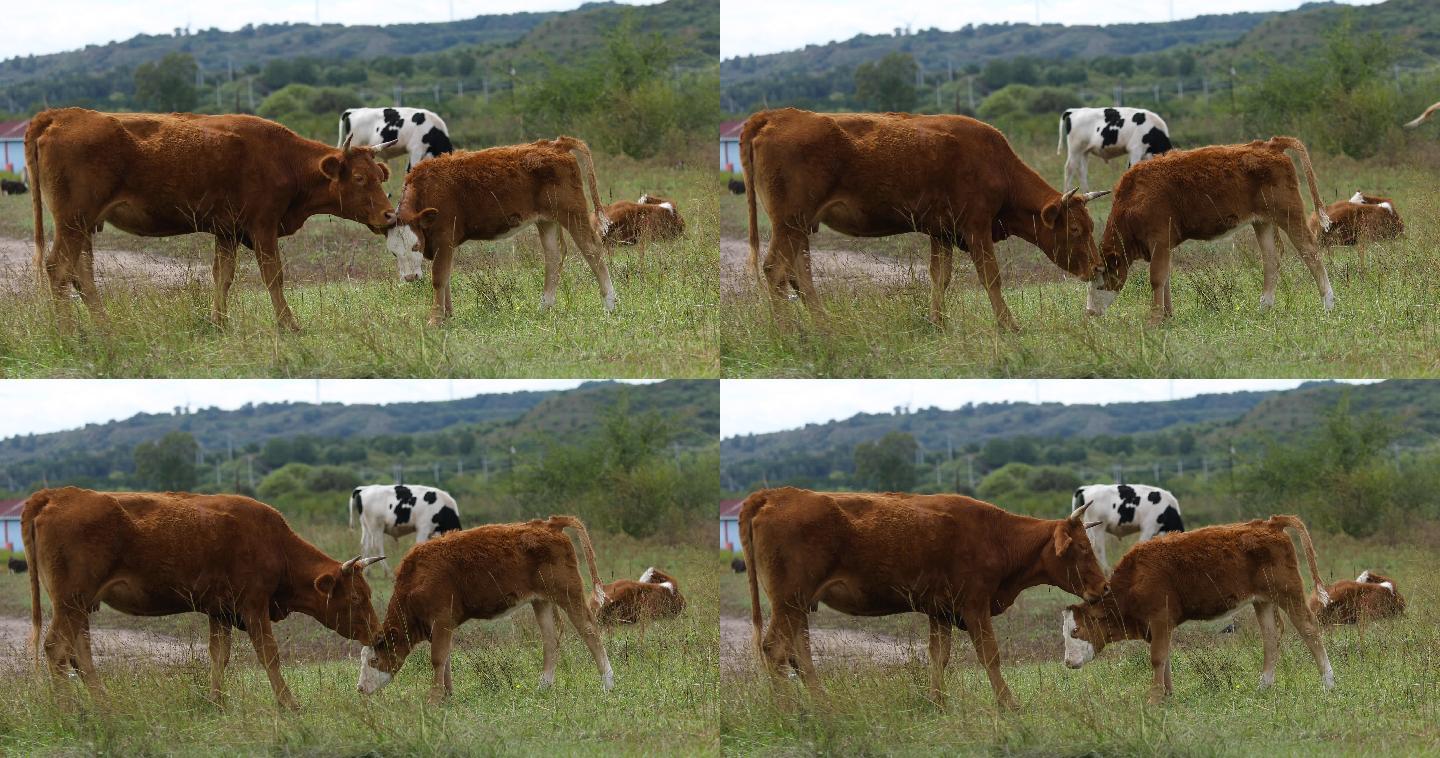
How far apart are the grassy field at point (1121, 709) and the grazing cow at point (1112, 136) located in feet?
34.4

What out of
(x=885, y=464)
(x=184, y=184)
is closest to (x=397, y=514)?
(x=184, y=184)

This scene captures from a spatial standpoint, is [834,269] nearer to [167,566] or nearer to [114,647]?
[167,566]

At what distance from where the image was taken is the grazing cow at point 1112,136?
23438 millimetres

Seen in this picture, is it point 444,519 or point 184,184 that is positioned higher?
point 184,184

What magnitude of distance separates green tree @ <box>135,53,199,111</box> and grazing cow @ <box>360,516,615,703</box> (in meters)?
58.1

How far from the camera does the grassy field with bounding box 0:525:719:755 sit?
1151 cm

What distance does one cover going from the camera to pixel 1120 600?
43.9ft

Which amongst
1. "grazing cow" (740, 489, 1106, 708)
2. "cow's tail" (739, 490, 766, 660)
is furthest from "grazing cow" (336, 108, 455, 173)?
"grazing cow" (740, 489, 1106, 708)

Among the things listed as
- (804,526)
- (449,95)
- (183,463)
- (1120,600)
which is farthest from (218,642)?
(449,95)

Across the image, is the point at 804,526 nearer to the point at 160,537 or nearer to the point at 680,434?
the point at 160,537

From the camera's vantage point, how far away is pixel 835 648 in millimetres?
14406

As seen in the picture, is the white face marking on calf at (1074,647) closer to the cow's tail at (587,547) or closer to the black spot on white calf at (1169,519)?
the cow's tail at (587,547)

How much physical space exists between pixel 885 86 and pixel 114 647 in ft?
160

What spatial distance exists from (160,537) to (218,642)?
1005mm
